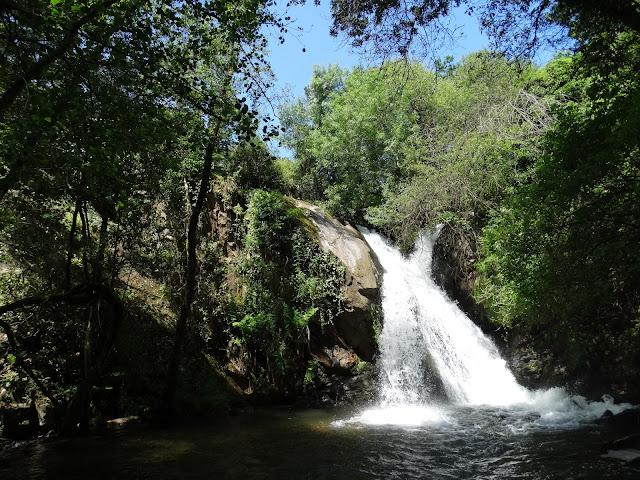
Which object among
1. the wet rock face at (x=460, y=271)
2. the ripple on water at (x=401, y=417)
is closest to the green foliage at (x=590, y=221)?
the ripple on water at (x=401, y=417)

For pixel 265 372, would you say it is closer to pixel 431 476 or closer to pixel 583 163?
pixel 431 476

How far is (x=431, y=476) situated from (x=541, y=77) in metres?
16.3

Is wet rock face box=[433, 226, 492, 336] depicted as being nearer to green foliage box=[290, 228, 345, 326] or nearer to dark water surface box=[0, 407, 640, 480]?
green foliage box=[290, 228, 345, 326]

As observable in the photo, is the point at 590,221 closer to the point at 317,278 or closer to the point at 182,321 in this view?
the point at 317,278

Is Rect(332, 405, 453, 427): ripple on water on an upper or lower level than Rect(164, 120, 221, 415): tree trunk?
lower

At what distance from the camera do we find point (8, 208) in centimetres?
792

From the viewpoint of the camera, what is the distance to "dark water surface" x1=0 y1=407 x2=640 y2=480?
6.20 meters

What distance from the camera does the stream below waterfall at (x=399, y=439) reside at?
6.30m

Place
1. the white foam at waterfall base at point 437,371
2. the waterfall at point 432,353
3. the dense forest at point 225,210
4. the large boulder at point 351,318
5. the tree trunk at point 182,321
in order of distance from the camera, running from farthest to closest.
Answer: the large boulder at point 351,318 < the waterfall at point 432,353 < the white foam at waterfall base at point 437,371 < the tree trunk at point 182,321 < the dense forest at point 225,210

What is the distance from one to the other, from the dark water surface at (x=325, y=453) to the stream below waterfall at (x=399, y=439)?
0.07 feet

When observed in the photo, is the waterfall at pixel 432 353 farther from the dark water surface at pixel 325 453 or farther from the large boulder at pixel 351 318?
the dark water surface at pixel 325 453

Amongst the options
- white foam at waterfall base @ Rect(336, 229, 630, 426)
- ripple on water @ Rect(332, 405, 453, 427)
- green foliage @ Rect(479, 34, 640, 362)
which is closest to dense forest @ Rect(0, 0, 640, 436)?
green foliage @ Rect(479, 34, 640, 362)

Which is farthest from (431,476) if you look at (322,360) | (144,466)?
(322,360)

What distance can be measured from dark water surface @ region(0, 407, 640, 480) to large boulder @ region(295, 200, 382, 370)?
Result: 344 cm
